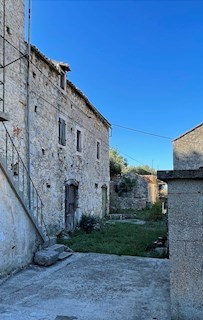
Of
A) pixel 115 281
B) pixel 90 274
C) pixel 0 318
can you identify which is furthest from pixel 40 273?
pixel 0 318

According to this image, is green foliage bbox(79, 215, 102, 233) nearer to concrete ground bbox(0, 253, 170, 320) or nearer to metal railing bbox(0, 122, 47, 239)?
metal railing bbox(0, 122, 47, 239)

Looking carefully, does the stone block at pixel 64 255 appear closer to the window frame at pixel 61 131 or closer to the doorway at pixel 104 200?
the window frame at pixel 61 131

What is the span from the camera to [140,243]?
33.9 ft

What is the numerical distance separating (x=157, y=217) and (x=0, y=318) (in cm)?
1493

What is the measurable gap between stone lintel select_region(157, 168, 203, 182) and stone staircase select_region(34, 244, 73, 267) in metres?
4.61

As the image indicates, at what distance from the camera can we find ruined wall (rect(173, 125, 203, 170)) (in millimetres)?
11688

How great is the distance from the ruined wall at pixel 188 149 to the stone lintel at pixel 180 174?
8012mm

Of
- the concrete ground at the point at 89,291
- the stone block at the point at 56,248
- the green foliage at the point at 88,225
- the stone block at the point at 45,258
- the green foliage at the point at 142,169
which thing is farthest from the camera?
the green foliage at the point at 142,169

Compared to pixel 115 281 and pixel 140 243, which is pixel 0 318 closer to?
pixel 115 281

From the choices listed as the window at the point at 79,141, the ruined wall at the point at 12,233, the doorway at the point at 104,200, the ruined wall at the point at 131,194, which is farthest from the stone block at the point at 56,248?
the ruined wall at the point at 131,194

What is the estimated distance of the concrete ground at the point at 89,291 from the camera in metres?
4.45

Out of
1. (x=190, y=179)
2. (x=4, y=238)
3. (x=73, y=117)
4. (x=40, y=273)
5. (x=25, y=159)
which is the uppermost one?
(x=73, y=117)

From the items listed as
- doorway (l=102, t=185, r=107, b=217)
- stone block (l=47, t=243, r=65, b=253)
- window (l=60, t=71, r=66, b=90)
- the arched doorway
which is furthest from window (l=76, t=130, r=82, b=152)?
stone block (l=47, t=243, r=65, b=253)

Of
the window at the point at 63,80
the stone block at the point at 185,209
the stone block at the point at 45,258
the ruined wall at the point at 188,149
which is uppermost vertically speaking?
the window at the point at 63,80
